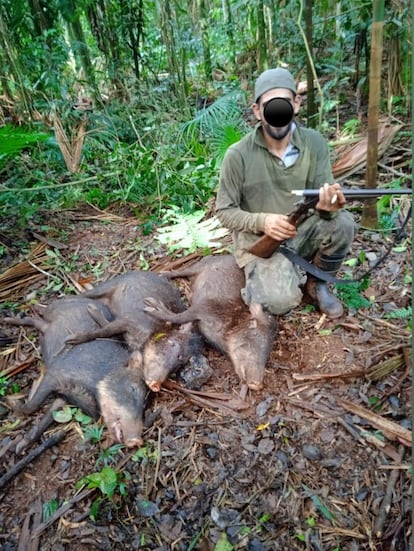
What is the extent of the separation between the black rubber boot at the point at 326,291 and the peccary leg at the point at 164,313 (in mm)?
A: 934

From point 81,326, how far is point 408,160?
149 inches

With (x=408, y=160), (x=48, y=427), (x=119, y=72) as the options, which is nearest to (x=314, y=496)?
(x=48, y=427)

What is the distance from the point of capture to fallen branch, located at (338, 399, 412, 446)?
246 cm

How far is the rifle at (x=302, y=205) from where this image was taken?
1.94 m

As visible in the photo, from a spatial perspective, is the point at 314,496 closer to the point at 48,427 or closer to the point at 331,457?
the point at 331,457

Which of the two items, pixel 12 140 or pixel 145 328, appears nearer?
pixel 145 328

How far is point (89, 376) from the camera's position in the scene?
309cm

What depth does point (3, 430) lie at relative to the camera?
2922 millimetres

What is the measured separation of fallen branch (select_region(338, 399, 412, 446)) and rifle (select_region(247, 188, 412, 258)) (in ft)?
3.53

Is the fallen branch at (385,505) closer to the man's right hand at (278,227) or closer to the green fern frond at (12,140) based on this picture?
the man's right hand at (278,227)

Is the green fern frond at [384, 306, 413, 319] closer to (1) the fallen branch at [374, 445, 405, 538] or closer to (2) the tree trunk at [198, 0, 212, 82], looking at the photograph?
(1) the fallen branch at [374, 445, 405, 538]

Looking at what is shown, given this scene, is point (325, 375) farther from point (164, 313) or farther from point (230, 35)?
point (230, 35)

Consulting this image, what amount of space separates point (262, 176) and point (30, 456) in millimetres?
2301

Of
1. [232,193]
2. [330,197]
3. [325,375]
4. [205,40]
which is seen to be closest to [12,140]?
[232,193]
